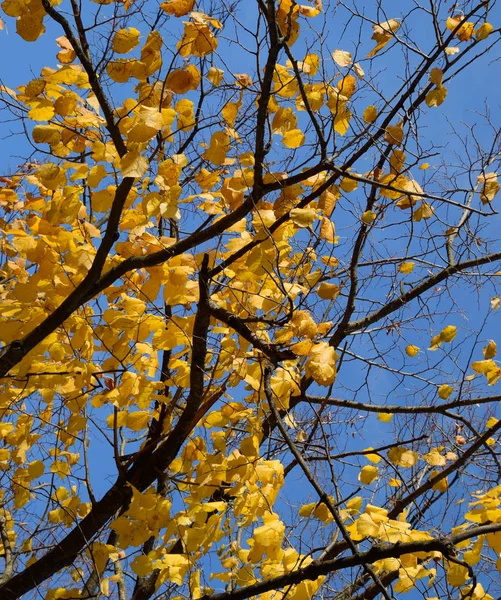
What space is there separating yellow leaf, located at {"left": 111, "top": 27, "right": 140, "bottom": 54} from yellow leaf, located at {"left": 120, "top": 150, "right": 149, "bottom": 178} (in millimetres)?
424

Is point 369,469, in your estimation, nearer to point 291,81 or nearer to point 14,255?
point 291,81

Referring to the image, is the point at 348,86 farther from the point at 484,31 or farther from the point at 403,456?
the point at 403,456

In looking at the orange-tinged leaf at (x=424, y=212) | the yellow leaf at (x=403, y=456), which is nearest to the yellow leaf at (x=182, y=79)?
the orange-tinged leaf at (x=424, y=212)

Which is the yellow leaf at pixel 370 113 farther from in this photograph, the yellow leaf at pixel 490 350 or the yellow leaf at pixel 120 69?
the yellow leaf at pixel 490 350

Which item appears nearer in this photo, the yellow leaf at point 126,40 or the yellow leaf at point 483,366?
the yellow leaf at point 126,40

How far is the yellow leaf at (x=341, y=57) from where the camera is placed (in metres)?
1.92

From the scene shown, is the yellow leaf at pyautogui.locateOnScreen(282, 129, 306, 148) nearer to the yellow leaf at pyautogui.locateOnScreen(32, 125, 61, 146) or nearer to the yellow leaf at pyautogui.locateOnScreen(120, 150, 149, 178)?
the yellow leaf at pyautogui.locateOnScreen(120, 150, 149, 178)

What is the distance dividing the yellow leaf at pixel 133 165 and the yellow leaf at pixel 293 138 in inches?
21.8

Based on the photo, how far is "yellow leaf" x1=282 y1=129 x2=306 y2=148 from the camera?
6.40 feet

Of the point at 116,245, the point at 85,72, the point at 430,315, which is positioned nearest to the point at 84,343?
the point at 116,245

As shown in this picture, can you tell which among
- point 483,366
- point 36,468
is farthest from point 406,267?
point 36,468

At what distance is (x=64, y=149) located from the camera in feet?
6.84

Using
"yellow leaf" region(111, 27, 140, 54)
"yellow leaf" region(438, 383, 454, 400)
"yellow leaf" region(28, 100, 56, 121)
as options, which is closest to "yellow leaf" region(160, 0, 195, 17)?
"yellow leaf" region(111, 27, 140, 54)

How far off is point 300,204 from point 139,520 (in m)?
1.27
